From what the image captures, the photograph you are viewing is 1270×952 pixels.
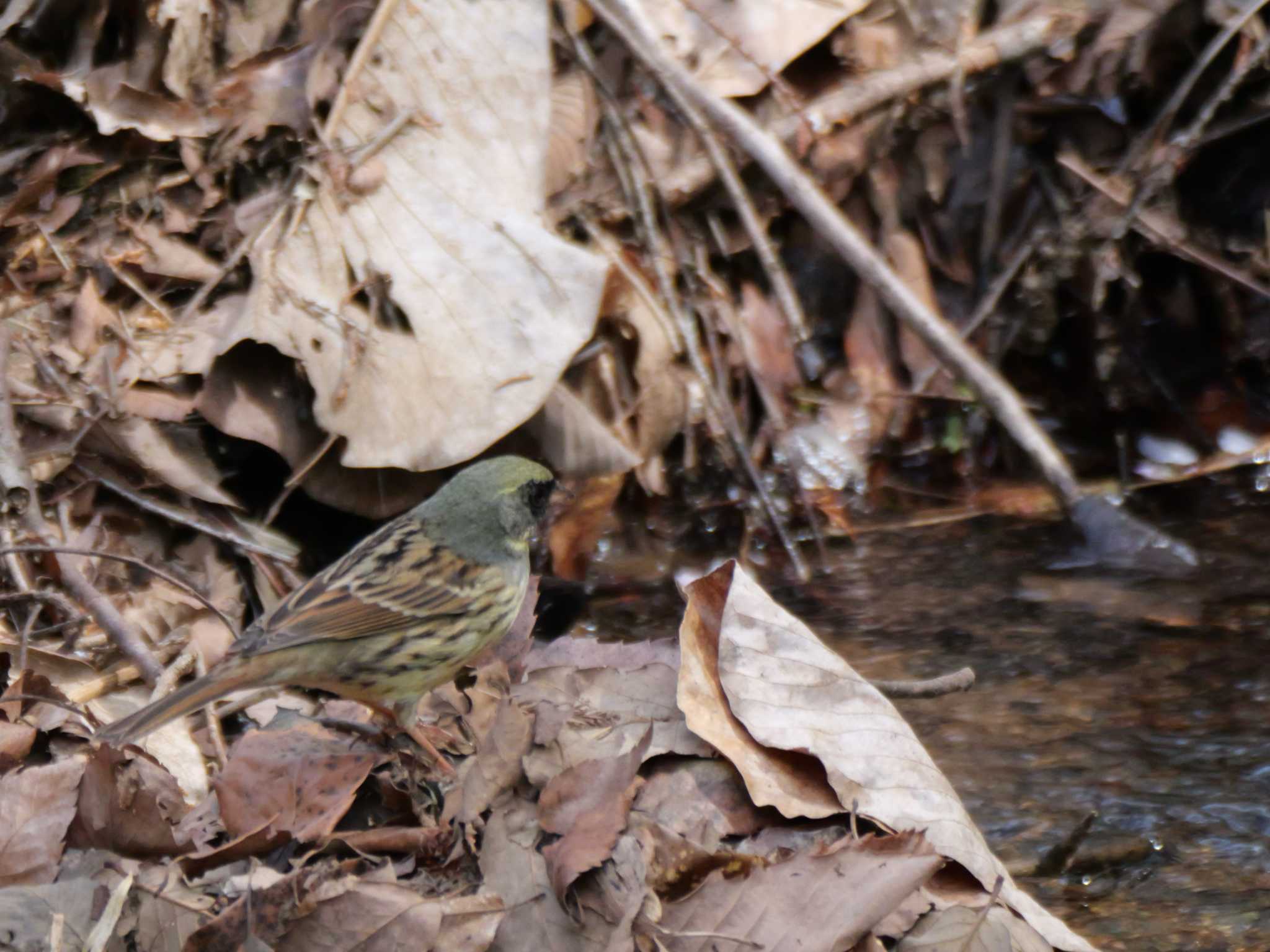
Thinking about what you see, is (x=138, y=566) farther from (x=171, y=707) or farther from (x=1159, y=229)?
(x=1159, y=229)

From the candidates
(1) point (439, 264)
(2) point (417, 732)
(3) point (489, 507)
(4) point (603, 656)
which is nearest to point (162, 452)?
(1) point (439, 264)

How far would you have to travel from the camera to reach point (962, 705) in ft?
16.9

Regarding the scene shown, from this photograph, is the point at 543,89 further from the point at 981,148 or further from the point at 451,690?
the point at 451,690

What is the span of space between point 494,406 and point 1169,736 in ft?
8.77

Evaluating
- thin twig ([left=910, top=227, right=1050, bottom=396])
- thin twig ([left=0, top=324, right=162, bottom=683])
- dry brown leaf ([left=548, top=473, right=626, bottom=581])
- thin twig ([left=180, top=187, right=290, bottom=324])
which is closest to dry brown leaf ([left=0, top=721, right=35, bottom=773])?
thin twig ([left=0, top=324, right=162, bottom=683])

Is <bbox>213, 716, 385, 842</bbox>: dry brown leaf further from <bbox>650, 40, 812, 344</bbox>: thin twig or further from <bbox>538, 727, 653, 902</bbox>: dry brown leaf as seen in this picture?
<bbox>650, 40, 812, 344</bbox>: thin twig

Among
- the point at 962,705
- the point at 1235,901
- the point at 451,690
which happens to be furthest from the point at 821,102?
the point at 1235,901

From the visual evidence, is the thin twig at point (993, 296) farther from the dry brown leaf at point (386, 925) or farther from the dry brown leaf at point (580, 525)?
the dry brown leaf at point (386, 925)

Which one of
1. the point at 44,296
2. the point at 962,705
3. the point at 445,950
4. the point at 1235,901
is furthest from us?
the point at 44,296

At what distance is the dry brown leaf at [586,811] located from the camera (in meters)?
3.32

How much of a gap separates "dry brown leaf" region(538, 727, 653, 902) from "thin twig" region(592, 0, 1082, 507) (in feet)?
9.03

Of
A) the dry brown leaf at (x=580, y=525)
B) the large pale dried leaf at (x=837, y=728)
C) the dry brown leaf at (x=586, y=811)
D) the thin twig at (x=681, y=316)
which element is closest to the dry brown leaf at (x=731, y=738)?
the large pale dried leaf at (x=837, y=728)

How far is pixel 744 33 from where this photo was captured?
6859mm

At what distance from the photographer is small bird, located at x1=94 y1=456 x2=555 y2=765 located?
4.04m
